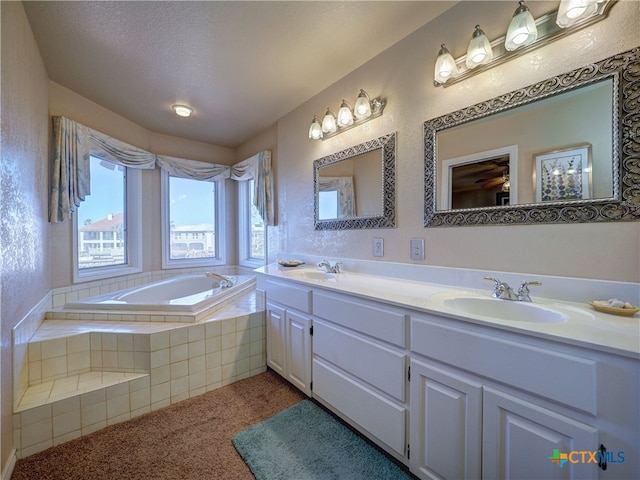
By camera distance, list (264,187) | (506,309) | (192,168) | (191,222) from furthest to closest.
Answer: (191,222), (192,168), (264,187), (506,309)

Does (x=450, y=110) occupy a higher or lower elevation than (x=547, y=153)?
higher

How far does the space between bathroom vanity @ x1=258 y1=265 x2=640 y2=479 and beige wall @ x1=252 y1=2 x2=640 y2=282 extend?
191 mm

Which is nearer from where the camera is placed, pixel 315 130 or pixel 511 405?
pixel 511 405

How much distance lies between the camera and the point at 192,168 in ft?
11.0

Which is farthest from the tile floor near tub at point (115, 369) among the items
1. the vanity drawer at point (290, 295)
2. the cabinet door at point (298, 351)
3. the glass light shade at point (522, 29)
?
the glass light shade at point (522, 29)

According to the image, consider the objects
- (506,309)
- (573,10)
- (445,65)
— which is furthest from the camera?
(445,65)

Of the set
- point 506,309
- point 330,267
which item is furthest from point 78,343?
point 506,309

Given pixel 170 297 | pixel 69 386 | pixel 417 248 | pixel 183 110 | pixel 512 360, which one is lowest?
pixel 69 386

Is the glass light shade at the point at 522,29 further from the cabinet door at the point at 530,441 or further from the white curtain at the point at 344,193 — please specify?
the cabinet door at the point at 530,441

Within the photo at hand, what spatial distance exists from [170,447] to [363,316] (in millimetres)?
1228

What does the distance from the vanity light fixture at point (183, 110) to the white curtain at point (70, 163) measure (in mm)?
689

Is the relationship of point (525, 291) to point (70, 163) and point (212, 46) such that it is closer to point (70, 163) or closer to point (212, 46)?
point (212, 46)

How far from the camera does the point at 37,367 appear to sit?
5.17 feet

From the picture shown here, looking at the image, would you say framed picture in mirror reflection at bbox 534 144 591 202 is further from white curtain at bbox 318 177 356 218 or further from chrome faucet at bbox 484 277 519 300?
white curtain at bbox 318 177 356 218
